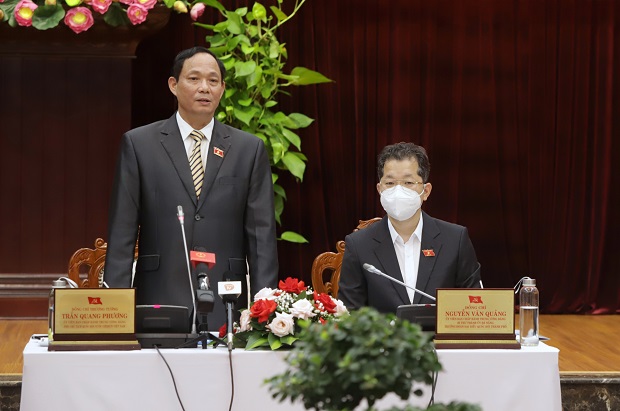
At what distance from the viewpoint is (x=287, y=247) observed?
6.02 meters

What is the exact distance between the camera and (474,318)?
2598 mm

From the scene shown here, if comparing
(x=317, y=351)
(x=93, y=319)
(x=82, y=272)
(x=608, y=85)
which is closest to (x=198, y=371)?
(x=93, y=319)

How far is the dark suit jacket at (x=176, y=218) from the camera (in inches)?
123

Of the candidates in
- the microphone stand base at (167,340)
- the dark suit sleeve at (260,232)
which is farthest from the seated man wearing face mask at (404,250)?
the microphone stand base at (167,340)

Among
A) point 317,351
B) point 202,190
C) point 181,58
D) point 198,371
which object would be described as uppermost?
point 181,58

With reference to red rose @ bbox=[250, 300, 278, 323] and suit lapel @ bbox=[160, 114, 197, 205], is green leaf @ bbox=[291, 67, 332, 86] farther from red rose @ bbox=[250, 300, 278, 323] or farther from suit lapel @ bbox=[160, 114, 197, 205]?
red rose @ bbox=[250, 300, 278, 323]

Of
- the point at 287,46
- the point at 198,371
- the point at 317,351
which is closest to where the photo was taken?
the point at 317,351

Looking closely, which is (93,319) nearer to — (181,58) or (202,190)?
(202,190)

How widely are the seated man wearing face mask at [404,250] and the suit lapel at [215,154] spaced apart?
435mm

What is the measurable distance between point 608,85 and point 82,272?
2981mm

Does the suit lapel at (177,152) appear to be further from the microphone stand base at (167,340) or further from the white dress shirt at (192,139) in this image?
the microphone stand base at (167,340)

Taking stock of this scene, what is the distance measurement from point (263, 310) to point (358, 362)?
0.95m

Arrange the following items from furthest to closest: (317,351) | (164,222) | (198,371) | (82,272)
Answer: (82,272), (164,222), (198,371), (317,351)

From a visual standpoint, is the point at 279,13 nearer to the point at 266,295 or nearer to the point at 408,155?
the point at 408,155
